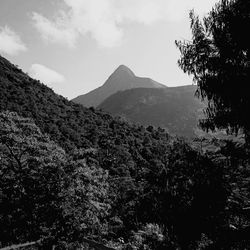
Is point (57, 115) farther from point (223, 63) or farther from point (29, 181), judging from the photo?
point (223, 63)

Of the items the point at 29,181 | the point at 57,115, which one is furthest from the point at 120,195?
the point at 29,181

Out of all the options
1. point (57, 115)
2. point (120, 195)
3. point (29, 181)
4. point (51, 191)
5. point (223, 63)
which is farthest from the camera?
point (57, 115)

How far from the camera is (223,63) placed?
285 inches

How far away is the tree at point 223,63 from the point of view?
22.7 ft

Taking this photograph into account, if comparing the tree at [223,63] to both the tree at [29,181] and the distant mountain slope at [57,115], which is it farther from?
the distant mountain slope at [57,115]

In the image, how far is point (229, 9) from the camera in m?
7.33

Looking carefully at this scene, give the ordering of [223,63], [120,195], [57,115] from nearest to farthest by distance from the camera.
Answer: [223,63]
[120,195]
[57,115]

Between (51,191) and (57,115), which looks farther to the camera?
(57,115)

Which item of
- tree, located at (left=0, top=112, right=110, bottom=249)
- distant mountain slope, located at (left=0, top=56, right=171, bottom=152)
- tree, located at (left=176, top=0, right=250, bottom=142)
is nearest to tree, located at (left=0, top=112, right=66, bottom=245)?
tree, located at (left=0, top=112, right=110, bottom=249)

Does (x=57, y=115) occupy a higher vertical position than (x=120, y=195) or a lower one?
higher

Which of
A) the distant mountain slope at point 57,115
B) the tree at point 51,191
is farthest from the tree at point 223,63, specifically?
the distant mountain slope at point 57,115

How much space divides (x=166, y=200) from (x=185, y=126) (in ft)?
532

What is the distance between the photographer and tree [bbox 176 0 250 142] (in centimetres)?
692

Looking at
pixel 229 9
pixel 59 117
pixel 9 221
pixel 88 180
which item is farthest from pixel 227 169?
pixel 59 117
